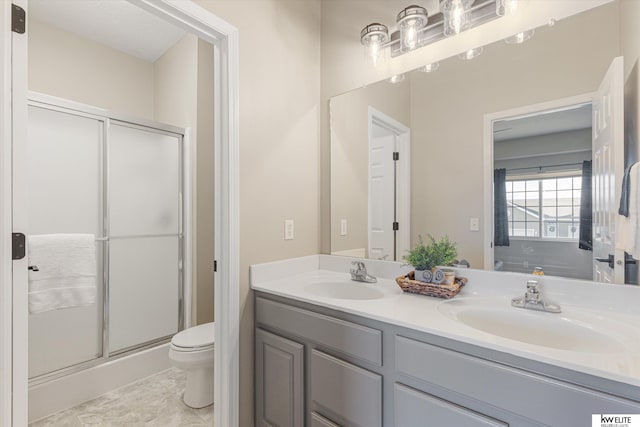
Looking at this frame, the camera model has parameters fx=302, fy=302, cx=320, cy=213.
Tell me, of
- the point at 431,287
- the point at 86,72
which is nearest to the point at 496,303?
the point at 431,287

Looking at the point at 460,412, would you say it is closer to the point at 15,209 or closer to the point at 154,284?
the point at 15,209

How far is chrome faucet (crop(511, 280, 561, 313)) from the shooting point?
3.75 feet

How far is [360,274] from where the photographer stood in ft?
5.53

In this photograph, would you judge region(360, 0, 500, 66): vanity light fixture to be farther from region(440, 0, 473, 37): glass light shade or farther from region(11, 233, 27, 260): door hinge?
region(11, 233, 27, 260): door hinge

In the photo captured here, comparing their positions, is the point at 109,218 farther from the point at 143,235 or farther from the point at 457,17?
the point at 457,17

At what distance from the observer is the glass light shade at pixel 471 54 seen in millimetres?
1439

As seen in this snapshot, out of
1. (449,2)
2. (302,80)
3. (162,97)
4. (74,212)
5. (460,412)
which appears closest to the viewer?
(460,412)

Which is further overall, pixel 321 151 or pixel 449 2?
pixel 321 151

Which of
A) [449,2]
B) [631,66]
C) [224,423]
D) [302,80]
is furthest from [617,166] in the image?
[224,423]

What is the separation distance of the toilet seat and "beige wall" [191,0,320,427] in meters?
0.46

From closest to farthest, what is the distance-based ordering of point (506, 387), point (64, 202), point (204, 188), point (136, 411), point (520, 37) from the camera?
point (506, 387) → point (520, 37) → point (136, 411) → point (64, 202) → point (204, 188)

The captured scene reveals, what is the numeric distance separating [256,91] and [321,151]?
23.3 inches

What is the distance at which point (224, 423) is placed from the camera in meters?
1.51

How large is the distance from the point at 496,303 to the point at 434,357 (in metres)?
0.46
